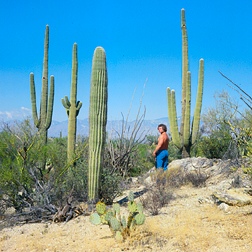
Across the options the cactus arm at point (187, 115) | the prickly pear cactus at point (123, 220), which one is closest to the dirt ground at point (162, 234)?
the prickly pear cactus at point (123, 220)

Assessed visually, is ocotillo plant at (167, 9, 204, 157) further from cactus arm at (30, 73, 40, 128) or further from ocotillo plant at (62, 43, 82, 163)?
cactus arm at (30, 73, 40, 128)

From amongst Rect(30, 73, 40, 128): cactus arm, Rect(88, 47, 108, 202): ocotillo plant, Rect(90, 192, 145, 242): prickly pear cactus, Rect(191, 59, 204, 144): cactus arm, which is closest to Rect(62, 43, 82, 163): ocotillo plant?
Rect(30, 73, 40, 128): cactus arm

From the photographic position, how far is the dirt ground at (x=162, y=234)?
5.21 meters

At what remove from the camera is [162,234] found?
18.6 feet

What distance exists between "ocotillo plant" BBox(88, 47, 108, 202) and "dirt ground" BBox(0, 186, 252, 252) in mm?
981

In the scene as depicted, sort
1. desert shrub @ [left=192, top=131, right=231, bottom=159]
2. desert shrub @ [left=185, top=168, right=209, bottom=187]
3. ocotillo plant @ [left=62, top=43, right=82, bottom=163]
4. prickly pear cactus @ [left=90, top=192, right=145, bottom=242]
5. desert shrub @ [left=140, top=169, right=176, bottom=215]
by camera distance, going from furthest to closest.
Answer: desert shrub @ [left=192, top=131, right=231, bottom=159] < ocotillo plant @ [left=62, top=43, right=82, bottom=163] < desert shrub @ [left=185, top=168, right=209, bottom=187] < desert shrub @ [left=140, top=169, right=176, bottom=215] < prickly pear cactus @ [left=90, top=192, right=145, bottom=242]

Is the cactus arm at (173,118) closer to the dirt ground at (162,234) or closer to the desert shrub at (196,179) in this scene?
the desert shrub at (196,179)

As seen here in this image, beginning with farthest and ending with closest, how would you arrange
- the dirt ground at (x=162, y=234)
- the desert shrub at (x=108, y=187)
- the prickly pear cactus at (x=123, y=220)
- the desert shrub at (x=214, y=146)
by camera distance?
1. the desert shrub at (x=214, y=146)
2. the desert shrub at (x=108, y=187)
3. the prickly pear cactus at (x=123, y=220)
4. the dirt ground at (x=162, y=234)

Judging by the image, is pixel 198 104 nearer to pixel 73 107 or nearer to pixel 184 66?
pixel 184 66

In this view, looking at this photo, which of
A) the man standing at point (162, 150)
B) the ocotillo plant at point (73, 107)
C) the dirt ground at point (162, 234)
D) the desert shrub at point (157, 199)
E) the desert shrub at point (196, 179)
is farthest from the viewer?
the ocotillo plant at point (73, 107)

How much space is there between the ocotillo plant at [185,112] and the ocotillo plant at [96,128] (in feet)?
21.6

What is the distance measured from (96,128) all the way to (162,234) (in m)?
2.97

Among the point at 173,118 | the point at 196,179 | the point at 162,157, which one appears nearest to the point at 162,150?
the point at 162,157

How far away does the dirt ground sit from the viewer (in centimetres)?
521
